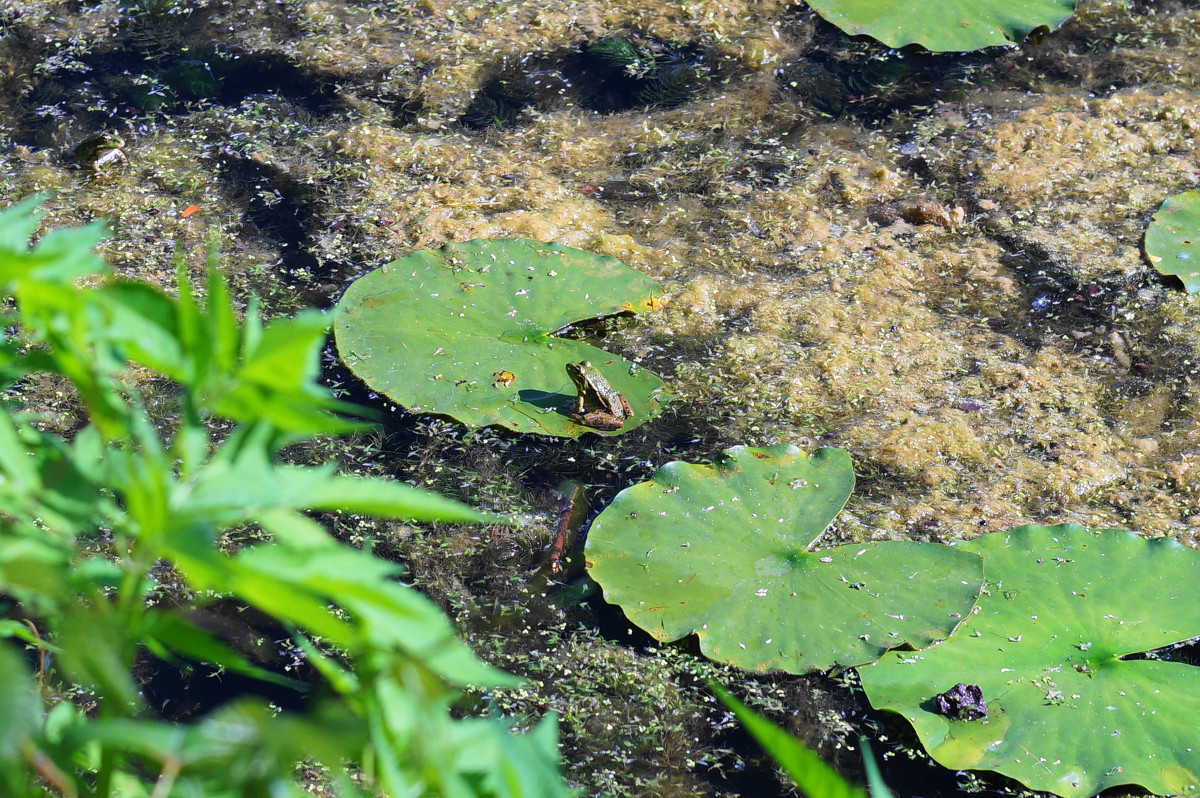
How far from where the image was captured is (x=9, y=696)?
19.6 inches

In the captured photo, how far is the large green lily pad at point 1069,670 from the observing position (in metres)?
1.90

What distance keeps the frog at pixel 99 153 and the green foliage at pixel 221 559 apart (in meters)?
3.13

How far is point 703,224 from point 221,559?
2.92 m

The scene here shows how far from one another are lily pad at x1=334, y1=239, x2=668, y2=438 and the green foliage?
73.2 inches

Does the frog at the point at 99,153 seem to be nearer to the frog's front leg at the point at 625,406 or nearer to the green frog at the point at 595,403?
the green frog at the point at 595,403

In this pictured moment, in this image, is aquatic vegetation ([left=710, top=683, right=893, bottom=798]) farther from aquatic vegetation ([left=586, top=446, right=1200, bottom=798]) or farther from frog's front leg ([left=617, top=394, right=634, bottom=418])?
frog's front leg ([left=617, top=394, right=634, bottom=418])

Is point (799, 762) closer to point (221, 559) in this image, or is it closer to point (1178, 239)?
point (221, 559)

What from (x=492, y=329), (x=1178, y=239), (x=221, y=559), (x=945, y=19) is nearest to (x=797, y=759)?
(x=221, y=559)

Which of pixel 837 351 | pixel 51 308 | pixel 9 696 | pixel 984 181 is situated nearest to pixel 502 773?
pixel 9 696

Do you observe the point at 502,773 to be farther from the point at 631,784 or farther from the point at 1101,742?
the point at 1101,742

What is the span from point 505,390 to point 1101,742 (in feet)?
5.30

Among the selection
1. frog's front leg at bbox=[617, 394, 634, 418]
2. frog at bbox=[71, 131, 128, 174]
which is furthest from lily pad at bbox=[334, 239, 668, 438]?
frog at bbox=[71, 131, 128, 174]

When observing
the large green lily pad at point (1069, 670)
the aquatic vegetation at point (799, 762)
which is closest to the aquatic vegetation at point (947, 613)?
the large green lily pad at point (1069, 670)

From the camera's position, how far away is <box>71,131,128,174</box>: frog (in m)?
3.47
